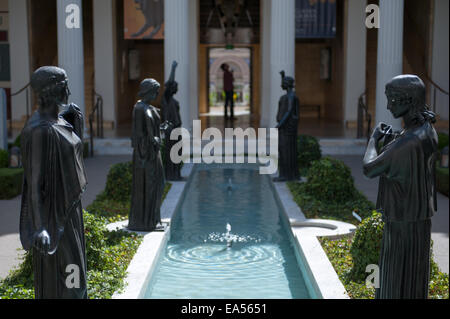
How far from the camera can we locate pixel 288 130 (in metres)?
11.9

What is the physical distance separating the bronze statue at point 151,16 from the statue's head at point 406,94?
15.3 m

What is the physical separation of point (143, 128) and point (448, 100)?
1469 centimetres

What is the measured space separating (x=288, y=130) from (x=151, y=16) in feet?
27.5

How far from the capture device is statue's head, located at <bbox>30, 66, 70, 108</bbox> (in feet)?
13.0

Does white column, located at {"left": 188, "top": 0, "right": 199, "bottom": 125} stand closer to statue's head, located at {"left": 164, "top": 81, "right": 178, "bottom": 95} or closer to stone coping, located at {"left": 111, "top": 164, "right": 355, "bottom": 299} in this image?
statue's head, located at {"left": 164, "top": 81, "right": 178, "bottom": 95}

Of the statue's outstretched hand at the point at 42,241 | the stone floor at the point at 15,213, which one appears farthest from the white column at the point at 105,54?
the statue's outstretched hand at the point at 42,241

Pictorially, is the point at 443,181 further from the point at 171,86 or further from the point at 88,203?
the point at 88,203

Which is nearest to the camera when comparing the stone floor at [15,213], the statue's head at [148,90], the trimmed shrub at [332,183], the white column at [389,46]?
the stone floor at [15,213]

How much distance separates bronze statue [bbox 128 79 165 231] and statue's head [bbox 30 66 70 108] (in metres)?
3.52

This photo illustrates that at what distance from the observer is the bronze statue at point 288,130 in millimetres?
11625

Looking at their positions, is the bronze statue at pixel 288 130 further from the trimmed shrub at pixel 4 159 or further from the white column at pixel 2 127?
the white column at pixel 2 127

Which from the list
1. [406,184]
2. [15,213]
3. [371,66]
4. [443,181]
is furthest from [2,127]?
[371,66]

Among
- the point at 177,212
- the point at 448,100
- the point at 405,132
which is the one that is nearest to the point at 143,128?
the point at 177,212

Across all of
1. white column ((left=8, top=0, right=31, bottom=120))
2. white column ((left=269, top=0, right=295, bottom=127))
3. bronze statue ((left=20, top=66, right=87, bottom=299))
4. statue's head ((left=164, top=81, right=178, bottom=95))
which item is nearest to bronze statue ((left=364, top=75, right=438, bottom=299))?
bronze statue ((left=20, top=66, right=87, bottom=299))
